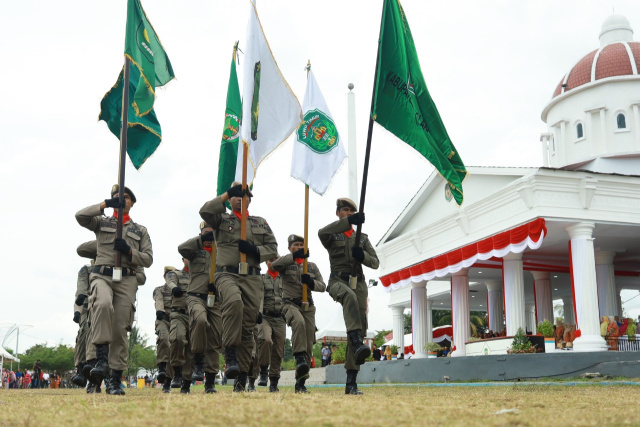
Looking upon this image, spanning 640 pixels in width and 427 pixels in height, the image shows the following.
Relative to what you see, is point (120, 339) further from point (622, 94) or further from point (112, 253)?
point (622, 94)

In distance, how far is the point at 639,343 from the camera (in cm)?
→ 1903

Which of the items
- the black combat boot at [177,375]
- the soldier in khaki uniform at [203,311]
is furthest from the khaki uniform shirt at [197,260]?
the black combat boot at [177,375]

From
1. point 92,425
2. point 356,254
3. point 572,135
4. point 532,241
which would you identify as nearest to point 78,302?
point 356,254

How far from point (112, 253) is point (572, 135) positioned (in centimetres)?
2627

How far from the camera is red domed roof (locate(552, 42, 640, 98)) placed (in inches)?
1176

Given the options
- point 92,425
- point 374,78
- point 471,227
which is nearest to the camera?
point 92,425

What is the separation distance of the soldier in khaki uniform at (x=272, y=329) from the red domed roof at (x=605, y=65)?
75.3 ft

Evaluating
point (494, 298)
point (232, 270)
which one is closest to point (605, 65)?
point (494, 298)

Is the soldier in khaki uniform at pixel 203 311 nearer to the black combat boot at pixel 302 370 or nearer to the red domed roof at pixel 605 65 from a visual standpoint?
the black combat boot at pixel 302 370

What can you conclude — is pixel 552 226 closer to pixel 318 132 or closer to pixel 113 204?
pixel 318 132

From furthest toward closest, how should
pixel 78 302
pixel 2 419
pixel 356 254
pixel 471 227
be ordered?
pixel 471 227 → pixel 78 302 → pixel 356 254 → pixel 2 419

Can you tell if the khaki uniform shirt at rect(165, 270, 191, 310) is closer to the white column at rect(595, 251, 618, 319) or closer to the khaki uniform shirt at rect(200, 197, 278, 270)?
the khaki uniform shirt at rect(200, 197, 278, 270)

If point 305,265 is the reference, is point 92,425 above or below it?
below

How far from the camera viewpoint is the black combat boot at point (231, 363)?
798 centimetres
